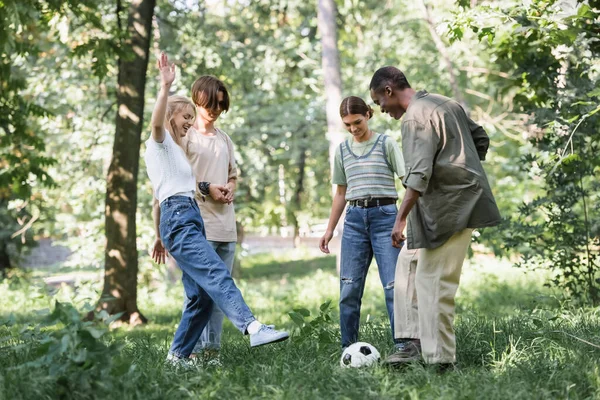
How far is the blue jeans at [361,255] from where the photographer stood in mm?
5742

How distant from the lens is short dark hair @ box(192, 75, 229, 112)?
5637 mm

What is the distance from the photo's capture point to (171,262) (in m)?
18.8

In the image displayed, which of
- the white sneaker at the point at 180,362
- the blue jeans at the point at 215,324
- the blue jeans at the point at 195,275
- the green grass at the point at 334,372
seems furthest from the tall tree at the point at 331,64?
the white sneaker at the point at 180,362

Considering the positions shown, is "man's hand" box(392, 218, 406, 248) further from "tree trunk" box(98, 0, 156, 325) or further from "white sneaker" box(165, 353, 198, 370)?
"tree trunk" box(98, 0, 156, 325)

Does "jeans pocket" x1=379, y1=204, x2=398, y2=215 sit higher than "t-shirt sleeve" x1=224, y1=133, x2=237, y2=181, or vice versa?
"t-shirt sleeve" x1=224, y1=133, x2=237, y2=181

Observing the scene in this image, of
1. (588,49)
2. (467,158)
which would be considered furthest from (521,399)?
(588,49)

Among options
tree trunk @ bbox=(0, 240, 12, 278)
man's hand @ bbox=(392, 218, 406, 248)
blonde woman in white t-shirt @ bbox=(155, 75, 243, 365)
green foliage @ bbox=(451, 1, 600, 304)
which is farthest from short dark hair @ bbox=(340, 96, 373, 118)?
tree trunk @ bbox=(0, 240, 12, 278)

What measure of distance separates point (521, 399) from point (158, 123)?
2709 mm

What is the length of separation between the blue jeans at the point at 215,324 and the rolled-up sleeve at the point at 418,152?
157cm

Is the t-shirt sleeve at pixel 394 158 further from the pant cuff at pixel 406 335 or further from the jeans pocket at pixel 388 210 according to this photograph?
the pant cuff at pixel 406 335

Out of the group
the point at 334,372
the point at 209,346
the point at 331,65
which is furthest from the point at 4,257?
the point at 334,372

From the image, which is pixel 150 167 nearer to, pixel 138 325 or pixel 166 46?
pixel 138 325

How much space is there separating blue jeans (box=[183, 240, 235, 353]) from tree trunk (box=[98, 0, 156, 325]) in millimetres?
4519

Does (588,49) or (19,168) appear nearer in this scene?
(588,49)
